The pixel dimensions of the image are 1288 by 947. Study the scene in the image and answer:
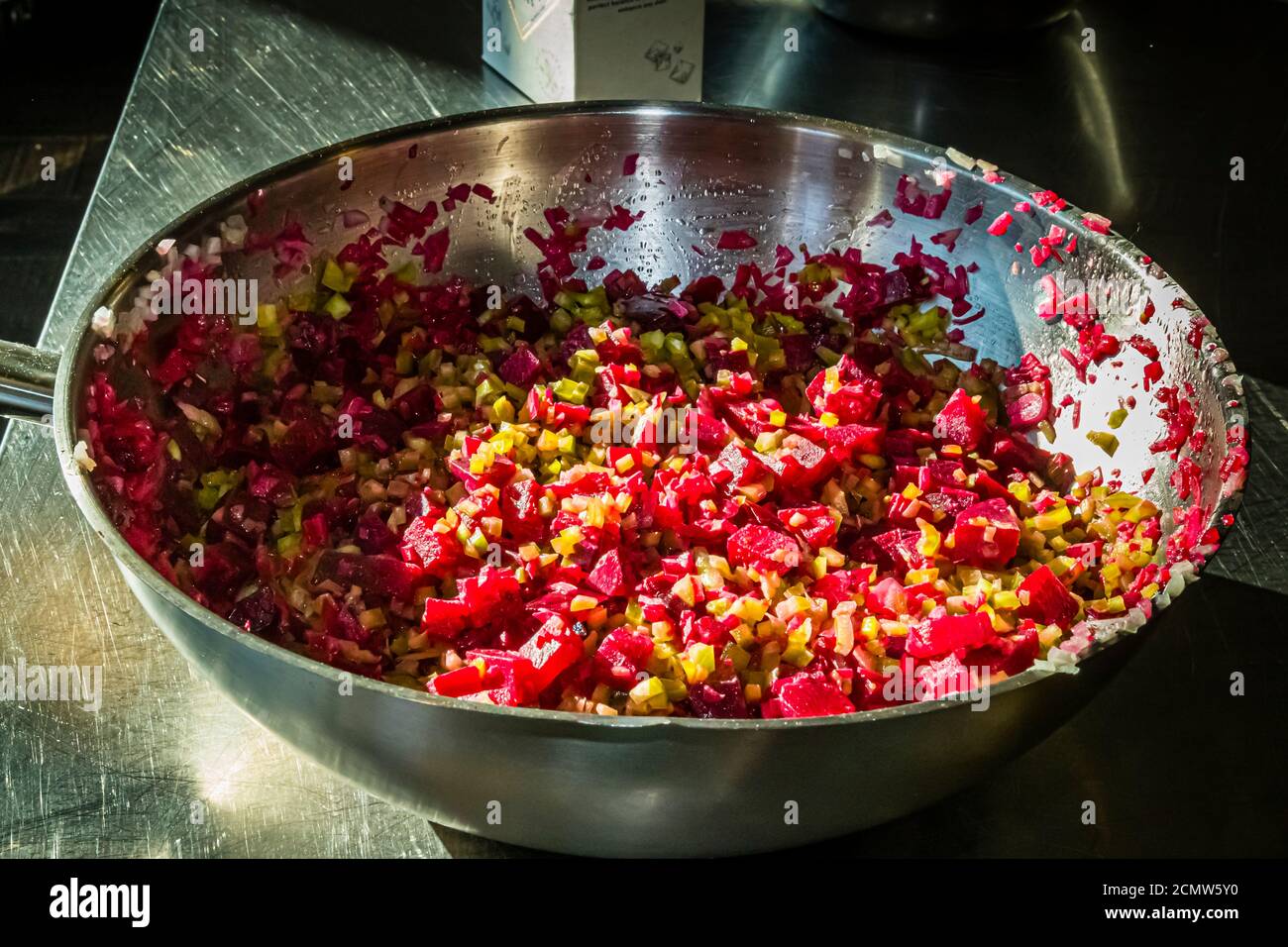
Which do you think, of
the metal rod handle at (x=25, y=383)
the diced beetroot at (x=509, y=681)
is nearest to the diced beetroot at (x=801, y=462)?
the diced beetroot at (x=509, y=681)

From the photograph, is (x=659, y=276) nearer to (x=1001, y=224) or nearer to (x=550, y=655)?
(x=1001, y=224)

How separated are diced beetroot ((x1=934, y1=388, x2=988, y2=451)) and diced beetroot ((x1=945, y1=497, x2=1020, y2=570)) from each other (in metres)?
0.13

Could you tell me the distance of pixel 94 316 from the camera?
97 centimetres

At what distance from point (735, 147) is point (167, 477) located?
0.62 m

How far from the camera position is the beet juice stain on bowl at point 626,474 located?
992 mm

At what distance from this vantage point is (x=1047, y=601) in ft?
3.41

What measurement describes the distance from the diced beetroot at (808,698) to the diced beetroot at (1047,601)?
0.19m

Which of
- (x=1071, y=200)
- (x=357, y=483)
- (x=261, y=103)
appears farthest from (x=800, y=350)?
(x=261, y=103)

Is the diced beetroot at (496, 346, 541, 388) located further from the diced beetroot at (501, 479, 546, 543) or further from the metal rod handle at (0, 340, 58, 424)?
the metal rod handle at (0, 340, 58, 424)

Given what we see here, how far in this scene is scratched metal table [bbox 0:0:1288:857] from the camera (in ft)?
3.17

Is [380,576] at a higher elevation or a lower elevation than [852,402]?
lower

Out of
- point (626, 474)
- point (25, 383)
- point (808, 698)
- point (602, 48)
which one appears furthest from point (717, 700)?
point (602, 48)

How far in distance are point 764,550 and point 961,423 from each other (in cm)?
27

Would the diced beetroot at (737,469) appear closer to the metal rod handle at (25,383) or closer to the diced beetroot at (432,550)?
the diced beetroot at (432,550)
